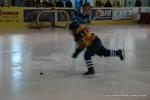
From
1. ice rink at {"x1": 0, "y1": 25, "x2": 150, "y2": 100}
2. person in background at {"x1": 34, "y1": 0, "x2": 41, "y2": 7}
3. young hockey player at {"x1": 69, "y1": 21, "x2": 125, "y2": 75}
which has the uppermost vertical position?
person in background at {"x1": 34, "y1": 0, "x2": 41, "y2": 7}

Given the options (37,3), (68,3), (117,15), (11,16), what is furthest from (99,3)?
(11,16)

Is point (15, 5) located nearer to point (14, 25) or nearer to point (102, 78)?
point (14, 25)

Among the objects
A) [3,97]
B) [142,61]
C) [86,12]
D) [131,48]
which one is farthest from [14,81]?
[86,12]

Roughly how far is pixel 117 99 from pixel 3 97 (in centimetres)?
185

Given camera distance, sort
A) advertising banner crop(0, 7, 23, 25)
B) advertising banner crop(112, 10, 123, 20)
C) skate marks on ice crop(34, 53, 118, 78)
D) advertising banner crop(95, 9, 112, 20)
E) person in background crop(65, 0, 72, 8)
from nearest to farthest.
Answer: skate marks on ice crop(34, 53, 118, 78) → advertising banner crop(0, 7, 23, 25) → person in background crop(65, 0, 72, 8) → advertising banner crop(95, 9, 112, 20) → advertising banner crop(112, 10, 123, 20)

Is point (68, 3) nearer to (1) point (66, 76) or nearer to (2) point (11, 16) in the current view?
(2) point (11, 16)

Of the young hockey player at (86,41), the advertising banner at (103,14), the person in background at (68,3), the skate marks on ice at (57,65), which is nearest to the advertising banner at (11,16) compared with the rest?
the person in background at (68,3)

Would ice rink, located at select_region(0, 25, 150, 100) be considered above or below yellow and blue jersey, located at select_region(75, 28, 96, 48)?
below

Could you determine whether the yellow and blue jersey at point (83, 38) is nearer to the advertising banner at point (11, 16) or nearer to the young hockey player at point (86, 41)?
the young hockey player at point (86, 41)

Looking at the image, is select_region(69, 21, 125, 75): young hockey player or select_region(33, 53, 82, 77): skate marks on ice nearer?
select_region(69, 21, 125, 75): young hockey player

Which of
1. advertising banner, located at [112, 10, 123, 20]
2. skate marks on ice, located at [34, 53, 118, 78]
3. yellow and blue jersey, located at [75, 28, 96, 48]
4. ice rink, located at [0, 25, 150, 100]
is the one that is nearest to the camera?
ice rink, located at [0, 25, 150, 100]

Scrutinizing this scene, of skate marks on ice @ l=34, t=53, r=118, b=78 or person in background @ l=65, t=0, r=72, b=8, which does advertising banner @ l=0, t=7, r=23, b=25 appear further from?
skate marks on ice @ l=34, t=53, r=118, b=78

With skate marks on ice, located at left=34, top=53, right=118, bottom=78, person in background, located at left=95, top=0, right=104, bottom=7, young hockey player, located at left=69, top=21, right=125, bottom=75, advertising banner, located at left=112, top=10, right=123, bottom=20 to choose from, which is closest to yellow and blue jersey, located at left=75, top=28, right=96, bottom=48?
young hockey player, located at left=69, top=21, right=125, bottom=75

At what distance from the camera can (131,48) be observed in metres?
12.4
